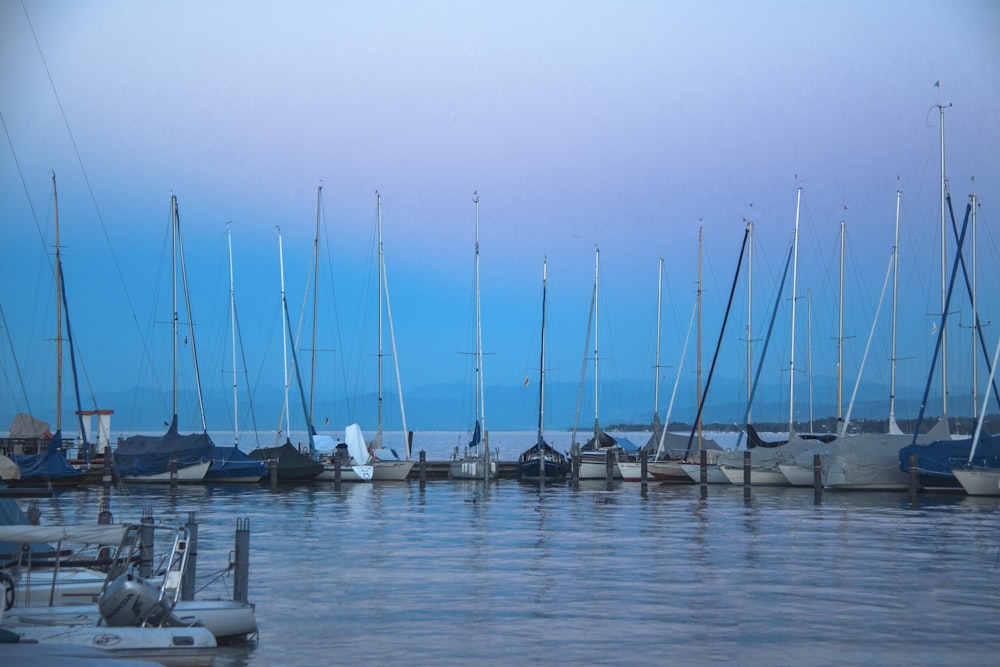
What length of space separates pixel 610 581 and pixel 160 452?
40869 millimetres

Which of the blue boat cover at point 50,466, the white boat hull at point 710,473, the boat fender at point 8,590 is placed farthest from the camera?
the white boat hull at point 710,473

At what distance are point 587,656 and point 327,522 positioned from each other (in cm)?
2324

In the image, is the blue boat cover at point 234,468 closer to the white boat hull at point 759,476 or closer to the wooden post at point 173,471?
the wooden post at point 173,471

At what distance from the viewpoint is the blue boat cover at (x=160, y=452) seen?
196 ft

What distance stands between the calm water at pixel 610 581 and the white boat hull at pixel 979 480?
2.22 m

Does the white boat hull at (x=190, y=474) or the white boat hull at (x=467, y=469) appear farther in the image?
the white boat hull at (x=467, y=469)

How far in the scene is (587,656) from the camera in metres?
17.2

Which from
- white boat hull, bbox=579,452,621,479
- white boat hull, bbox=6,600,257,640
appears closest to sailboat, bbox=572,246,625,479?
white boat hull, bbox=579,452,621,479

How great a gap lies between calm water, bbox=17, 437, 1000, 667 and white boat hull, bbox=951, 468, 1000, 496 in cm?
222

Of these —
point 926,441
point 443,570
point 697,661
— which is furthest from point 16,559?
point 926,441

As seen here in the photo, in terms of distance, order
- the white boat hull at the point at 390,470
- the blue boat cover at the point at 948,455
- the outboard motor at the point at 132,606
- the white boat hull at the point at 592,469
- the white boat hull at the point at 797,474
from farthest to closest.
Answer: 1. the white boat hull at the point at 592,469
2. the white boat hull at the point at 390,470
3. the white boat hull at the point at 797,474
4. the blue boat cover at the point at 948,455
5. the outboard motor at the point at 132,606

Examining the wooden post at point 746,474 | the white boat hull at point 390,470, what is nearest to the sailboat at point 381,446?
the white boat hull at point 390,470

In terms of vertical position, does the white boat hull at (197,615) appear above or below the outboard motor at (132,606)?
below

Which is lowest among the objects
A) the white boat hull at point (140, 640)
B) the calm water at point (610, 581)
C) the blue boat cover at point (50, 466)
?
the calm water at point (610, 581)
